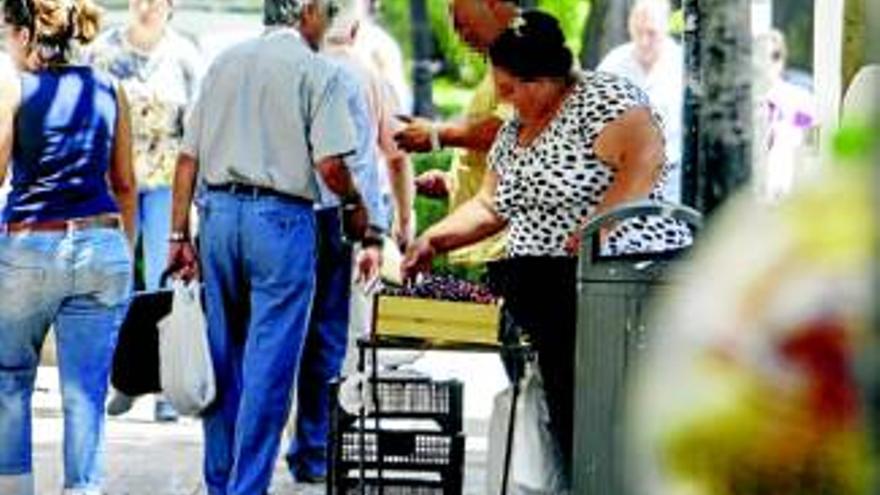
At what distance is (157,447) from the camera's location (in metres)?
10.0

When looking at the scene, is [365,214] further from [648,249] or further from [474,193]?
[648,249]

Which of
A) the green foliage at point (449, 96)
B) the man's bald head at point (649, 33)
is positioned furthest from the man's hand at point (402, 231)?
the green foliage at point (449, 96)

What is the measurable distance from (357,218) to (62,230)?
45.1 inches

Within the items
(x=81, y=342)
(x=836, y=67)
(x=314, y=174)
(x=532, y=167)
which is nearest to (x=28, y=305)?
(x=81, y=342)

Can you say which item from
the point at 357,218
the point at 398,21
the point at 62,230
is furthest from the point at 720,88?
the point at 398,21

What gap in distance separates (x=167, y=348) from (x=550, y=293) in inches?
65.8

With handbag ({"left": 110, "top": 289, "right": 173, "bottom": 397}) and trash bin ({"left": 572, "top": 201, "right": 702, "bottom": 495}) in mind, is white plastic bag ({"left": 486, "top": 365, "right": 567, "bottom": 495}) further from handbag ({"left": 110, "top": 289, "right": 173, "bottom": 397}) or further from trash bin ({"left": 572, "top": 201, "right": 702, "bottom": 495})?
handbag ({"left": 110, "top": 289, "right": 173, "bottom": 397})

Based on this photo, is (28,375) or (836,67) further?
(836,67)

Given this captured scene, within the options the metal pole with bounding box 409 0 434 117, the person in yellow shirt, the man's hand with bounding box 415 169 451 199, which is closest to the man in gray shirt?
the person in yellow shirt

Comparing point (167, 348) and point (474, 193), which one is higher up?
point (474, 193)

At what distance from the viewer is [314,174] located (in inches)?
A: 309

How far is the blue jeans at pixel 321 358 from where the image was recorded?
8961 mm

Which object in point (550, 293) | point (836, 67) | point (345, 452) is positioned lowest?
point (345, 452)

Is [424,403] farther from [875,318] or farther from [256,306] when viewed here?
[875,318]
